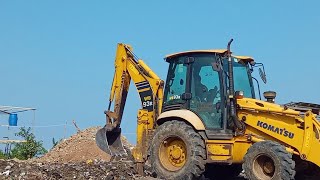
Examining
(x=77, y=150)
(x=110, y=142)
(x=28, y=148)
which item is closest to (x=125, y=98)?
(x=110, y=142)

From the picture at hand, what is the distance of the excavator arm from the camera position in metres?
10.5

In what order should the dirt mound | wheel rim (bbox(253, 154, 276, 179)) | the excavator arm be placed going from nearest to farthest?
wheel rim (bbox(253, 154, 276, 179)) → the excavator arm → the dirt mound

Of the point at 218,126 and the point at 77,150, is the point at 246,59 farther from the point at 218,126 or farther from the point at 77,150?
the point at 77,150

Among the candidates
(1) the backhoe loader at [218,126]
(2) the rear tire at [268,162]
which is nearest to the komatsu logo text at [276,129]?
(1) the backhoe loader at [218,126]

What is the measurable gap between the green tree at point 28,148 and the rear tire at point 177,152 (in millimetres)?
10384

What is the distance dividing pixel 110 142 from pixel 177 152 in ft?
7.47

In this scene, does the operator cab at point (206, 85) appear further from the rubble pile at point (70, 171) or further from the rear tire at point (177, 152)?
the rubble pile at point (70, 171)

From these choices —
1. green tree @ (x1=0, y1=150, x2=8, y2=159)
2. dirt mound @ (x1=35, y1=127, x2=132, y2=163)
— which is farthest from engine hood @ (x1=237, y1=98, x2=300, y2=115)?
green tree @ (x1=0, y1=150, x2=8, y2=159)

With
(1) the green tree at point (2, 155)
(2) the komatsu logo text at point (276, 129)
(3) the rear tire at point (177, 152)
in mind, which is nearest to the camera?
(2) the komatsu logo text at point (276, 129)

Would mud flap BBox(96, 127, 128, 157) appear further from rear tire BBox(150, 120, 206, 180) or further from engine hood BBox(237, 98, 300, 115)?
engine hood BBox(237, 98, 300, 115)

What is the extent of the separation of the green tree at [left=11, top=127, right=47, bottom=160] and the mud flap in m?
8.45

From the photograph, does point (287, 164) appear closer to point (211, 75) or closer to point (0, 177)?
point (211, 75)

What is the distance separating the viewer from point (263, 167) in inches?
340

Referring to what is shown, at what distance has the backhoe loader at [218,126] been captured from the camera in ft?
28.1
